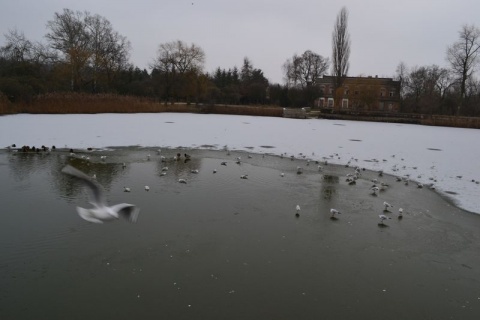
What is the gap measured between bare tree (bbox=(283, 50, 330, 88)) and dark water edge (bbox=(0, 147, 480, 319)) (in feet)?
219

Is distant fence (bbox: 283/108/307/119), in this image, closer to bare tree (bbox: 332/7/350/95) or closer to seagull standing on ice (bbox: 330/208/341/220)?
bare tree (bbox: 332/7/350/95)

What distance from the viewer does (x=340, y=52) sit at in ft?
148

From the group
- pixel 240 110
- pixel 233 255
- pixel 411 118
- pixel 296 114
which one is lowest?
pixel 233 255

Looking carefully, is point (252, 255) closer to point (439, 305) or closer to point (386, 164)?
point (439, 305)

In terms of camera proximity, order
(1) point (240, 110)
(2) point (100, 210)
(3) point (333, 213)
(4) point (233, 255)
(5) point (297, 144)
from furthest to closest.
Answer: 1. (1) point (240, 110)
2. (5) point (297, 144)
3. (3) point (333, 213)
4. (4) point (233, 255)
5. (2) point (100, 210)

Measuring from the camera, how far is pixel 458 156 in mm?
15805

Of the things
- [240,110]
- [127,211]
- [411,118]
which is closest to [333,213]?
[127,211]

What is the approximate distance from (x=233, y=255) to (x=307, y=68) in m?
71.7

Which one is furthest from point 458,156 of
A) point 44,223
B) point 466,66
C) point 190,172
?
point 466,66

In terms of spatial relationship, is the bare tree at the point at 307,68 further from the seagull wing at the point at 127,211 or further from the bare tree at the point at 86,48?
the seagull wing at the point at 127,211

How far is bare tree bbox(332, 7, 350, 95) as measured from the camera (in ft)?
148

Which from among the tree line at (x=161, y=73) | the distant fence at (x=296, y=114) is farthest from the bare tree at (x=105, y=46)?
the distant fence at (x=296, y=114)

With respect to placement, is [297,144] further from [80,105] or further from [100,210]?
[80,105]

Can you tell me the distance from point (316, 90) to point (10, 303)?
56.0 meters
